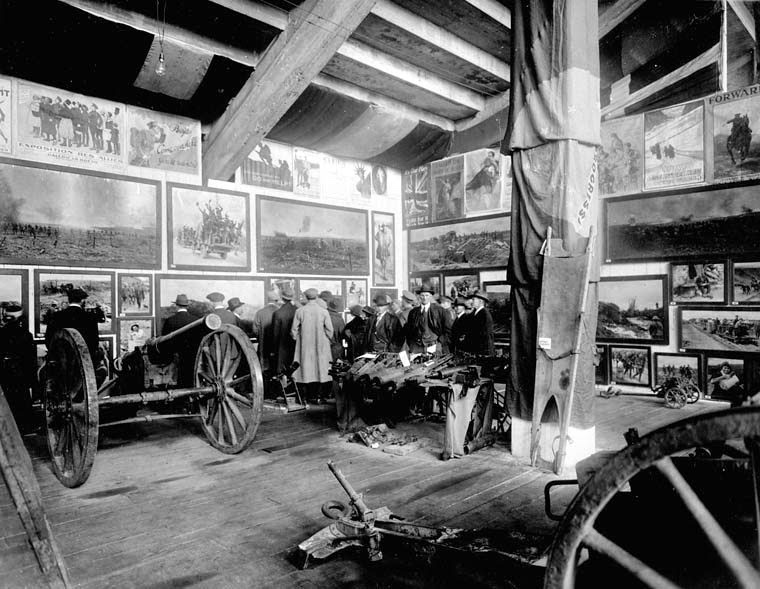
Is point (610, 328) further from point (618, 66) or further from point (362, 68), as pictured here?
point (362, 68)

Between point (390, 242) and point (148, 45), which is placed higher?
point (148, 45)

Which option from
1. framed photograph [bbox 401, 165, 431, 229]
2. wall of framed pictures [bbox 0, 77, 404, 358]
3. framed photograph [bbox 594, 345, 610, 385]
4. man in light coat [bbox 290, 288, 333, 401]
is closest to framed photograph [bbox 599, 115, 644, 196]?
framed photograph [bbox 594, 345, 610, 385]

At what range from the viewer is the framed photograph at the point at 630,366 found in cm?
877

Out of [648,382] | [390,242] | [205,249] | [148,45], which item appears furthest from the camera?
[390,242]

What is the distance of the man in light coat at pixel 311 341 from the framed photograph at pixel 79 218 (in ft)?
8.56

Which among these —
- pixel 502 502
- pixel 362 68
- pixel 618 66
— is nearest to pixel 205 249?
pixel 362 68

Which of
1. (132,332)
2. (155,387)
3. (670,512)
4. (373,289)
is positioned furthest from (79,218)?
(670,512)

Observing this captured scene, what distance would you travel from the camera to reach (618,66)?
9.08 meters

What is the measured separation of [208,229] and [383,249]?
422cm

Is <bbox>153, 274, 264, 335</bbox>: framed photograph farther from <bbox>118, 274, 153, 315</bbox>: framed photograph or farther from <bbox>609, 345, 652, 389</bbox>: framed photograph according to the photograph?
<bbox>609, 345, 652, 389</bbox>: framed photograph

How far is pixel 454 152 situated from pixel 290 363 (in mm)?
5857

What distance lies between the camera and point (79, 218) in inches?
311

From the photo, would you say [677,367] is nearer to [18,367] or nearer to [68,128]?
[18,367]

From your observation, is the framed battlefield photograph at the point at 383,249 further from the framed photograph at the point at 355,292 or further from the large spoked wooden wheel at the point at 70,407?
the large spoked wooden wheel at the point at 70,407
